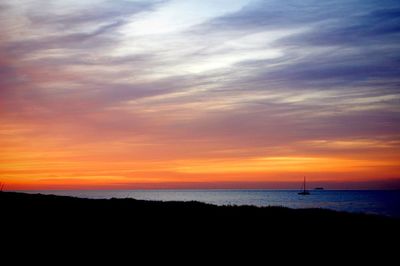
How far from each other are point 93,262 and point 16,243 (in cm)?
462

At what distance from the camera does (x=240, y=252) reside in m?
15.4

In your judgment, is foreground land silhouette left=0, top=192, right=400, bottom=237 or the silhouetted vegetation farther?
foreground land silhouette left=0, top=192, right=400, bottom=237

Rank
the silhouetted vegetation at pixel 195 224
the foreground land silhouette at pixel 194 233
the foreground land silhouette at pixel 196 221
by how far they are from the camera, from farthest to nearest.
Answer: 1. the foreground land silhouette at pixel 196 221
2. the silhouetted vegetation at pixel 195 224
3. the foreground land silhouette at pixel 194 233

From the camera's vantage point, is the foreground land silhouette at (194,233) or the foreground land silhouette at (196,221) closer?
the foreground land silhouette at (194,233)

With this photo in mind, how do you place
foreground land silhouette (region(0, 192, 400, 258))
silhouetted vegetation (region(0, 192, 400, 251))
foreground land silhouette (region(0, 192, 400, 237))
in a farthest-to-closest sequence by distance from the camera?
1. foreground land silhouette (region(0, 192, 400, 237))
2. silhouetted vegetation (region(0, 192, 400, 251))
3. foreground land silhouette (region(0, 192, 400, 258))

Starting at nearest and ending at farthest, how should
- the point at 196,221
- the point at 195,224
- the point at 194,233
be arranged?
the point at 194,233, the point at 195,224, the point at 196,221

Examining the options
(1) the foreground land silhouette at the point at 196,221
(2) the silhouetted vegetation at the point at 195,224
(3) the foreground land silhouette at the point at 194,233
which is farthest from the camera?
(1) the foreground land silhouette at the point at 196,221

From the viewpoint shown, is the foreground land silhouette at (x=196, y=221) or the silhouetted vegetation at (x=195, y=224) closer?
the silhouetted vegetation at (x=195, y=224)

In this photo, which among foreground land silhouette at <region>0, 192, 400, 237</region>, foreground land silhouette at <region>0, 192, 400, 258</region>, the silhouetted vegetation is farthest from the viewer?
foreground land silhouette at <region>0, 192, 400, 237</region>

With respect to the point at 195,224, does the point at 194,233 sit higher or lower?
lower

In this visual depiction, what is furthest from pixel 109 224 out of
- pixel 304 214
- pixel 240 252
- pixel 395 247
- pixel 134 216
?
pixel 395 247

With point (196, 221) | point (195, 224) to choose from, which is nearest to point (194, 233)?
point (195, 224)

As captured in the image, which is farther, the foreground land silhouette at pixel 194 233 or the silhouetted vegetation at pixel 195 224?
the silhouetted vegetation at pixel 195 224

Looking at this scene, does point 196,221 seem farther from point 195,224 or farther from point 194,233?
point 194,233
